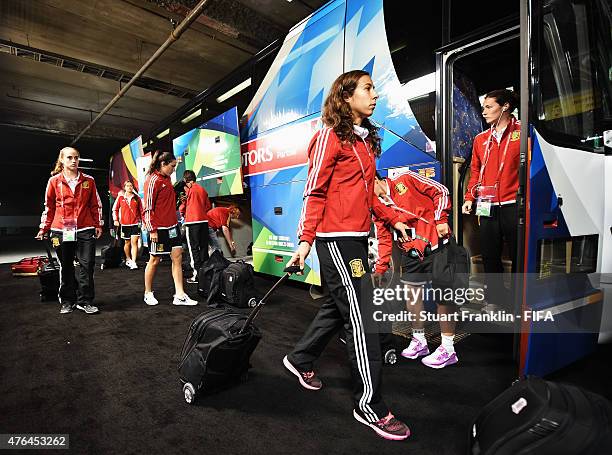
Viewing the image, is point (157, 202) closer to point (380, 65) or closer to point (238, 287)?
point (238, 287)

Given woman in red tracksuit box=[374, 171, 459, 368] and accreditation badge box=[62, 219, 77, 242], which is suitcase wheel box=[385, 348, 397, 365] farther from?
accreditation badge box=[62, 219, 77, 242]

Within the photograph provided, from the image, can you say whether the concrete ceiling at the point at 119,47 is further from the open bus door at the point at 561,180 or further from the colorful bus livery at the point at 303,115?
the open bus door at the point at 561,180

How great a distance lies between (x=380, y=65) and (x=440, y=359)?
2.19 meters

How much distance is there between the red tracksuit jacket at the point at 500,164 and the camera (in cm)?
237

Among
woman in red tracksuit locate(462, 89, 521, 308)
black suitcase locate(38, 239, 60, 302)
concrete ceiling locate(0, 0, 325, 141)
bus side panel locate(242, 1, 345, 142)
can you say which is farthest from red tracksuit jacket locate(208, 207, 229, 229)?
woman in red tracksuit locate(462, 89, 521, 308)

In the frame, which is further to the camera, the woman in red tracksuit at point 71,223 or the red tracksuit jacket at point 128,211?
the red tracksuit jacket at point 128,211

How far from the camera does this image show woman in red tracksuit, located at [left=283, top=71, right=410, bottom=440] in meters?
1.43

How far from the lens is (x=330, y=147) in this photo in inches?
56.8

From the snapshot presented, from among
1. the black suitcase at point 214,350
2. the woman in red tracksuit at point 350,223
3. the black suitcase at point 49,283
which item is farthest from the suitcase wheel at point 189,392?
the black suitcase at point 49,283

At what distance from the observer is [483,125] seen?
3154mm

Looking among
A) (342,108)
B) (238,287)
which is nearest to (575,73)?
(342,108)

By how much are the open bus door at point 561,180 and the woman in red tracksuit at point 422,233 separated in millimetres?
455

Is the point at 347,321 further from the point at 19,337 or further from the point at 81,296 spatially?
the point at 81,296

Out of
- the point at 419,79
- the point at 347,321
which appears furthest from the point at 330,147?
the point at 419,79
